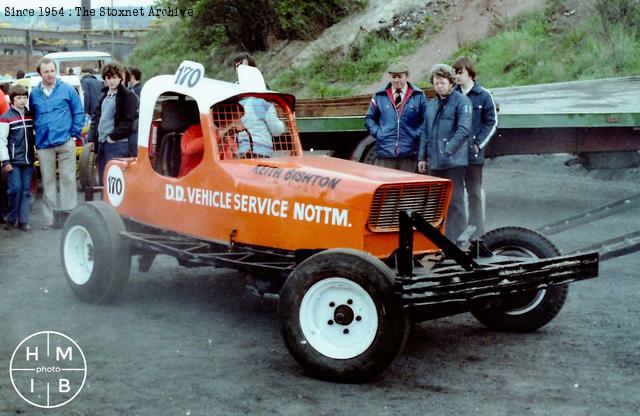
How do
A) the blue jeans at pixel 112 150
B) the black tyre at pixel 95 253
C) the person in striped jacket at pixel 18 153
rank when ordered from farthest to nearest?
the person in striped jacket at pixel 18 153 < the blue jeans at pixel 112 150 < the black tyre at pixel 95 253

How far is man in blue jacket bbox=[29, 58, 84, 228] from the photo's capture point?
1158 cm

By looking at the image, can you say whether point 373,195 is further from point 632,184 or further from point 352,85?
point 352,85

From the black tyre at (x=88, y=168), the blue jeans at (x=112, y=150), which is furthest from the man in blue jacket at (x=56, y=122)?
the blue jeans at (x=112, y=150)

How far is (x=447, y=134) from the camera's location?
29.7 feet

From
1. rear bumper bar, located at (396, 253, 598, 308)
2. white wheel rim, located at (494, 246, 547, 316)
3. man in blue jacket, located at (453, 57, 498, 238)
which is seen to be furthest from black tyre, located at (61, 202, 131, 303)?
man in blue jacket, located at (453, 57, 498, 238)

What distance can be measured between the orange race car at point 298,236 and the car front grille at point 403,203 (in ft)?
0.03

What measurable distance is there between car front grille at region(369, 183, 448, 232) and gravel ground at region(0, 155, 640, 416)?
84 cm

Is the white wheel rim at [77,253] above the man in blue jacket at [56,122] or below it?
below

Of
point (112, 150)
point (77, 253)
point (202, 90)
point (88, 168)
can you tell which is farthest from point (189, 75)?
point (88, 168)

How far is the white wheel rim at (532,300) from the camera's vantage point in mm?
7312

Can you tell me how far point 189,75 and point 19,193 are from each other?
495 cm

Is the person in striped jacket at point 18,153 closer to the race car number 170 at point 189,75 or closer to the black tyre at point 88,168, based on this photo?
the black tyre at point 88,168

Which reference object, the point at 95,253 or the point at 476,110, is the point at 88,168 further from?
the point at 476,110

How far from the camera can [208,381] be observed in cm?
612
